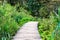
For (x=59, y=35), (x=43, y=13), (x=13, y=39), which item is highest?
(x=59, y=35)

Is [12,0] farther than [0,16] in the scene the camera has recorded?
Yes

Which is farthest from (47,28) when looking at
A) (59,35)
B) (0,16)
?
(59,35)

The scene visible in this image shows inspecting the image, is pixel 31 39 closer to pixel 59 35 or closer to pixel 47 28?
pixel 59 35

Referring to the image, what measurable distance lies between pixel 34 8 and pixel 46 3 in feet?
3.97

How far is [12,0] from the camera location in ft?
59.5

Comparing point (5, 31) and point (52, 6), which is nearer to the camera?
point (5, 31)

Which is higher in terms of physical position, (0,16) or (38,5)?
(0,16)

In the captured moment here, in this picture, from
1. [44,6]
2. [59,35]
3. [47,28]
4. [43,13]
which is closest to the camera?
[59,35]

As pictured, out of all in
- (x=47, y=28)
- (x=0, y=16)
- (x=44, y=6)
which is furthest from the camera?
(x=44, y=6)

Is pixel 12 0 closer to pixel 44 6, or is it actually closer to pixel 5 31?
pixel 44 6

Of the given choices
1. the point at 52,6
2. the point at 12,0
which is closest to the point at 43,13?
the point at 52,6

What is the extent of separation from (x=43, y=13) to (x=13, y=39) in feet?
32.2

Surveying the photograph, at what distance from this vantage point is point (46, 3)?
17562 millimetres

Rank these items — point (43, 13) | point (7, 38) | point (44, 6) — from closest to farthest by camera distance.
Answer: point (7, 38)
point (43, 13)
point (44, 6)
